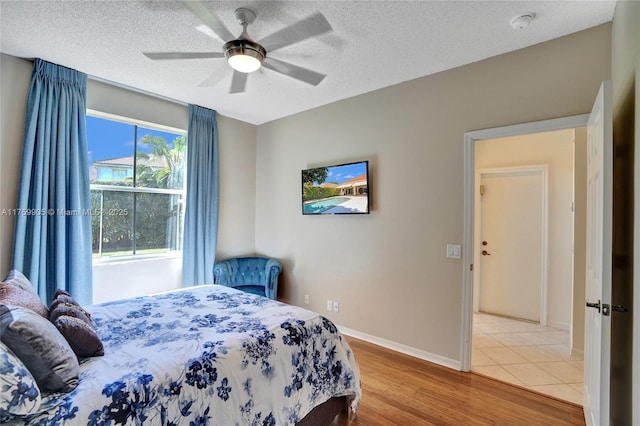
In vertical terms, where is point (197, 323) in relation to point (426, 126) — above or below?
below

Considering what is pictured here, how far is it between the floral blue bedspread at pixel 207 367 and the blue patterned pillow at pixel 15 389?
0.07 metres

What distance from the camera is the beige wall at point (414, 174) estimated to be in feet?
7.64

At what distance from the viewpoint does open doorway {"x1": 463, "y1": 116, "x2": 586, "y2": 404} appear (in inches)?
105

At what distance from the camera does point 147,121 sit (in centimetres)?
342

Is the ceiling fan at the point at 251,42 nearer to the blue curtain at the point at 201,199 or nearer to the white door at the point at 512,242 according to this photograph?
the blue curtain at the point at 201,199

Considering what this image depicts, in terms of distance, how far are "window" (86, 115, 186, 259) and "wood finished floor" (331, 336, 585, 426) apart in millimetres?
2775

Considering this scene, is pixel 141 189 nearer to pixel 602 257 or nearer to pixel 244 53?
pixel 244 53

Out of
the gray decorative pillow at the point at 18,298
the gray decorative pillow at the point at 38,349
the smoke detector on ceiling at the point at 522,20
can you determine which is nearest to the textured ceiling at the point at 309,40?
the smoke detector on ceiling at the point at 522,20

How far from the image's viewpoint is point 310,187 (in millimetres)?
3803

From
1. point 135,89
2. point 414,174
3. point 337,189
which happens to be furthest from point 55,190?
point 414,174

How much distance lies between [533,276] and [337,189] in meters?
2.84

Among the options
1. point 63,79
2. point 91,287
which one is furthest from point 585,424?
point 63,79

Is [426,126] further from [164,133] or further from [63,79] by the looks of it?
[63,79]

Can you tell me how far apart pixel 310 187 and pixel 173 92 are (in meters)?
1.88
